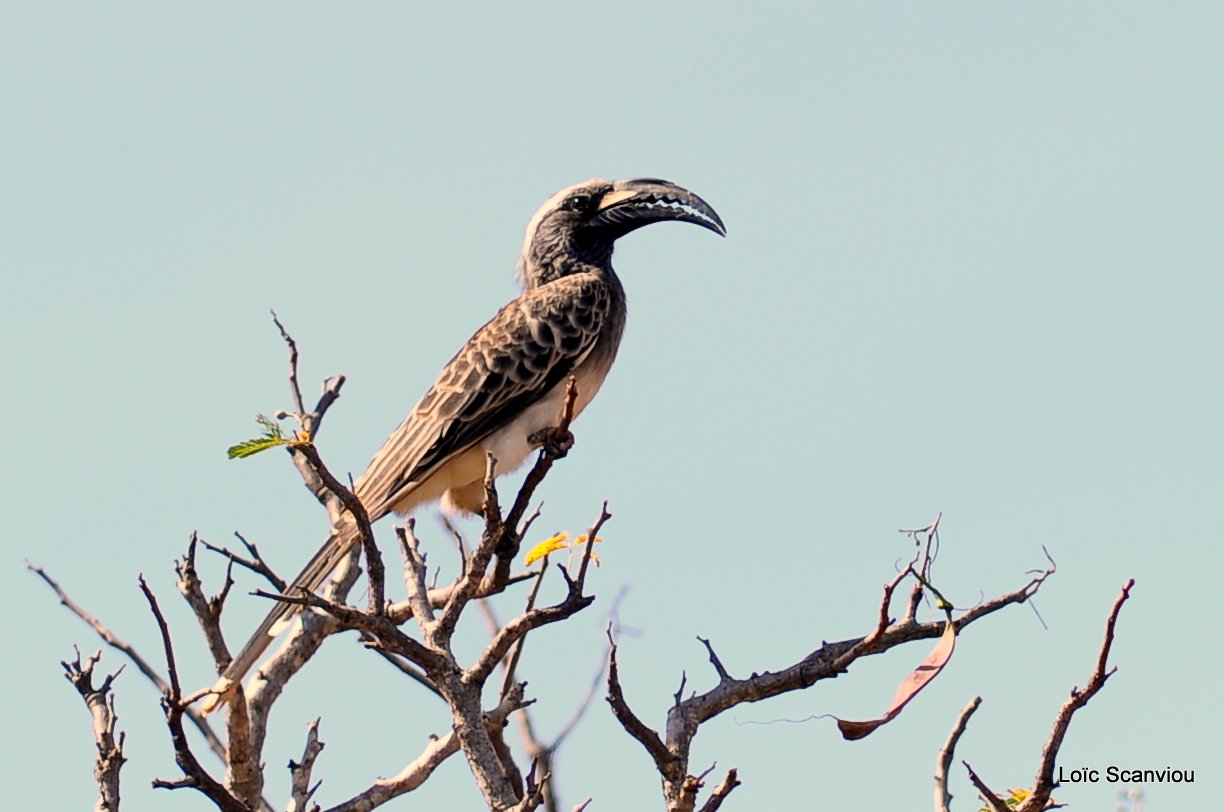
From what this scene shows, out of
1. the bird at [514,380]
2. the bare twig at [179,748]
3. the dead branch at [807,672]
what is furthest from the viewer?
the bird at [514,380]

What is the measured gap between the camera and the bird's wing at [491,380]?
24.5ft

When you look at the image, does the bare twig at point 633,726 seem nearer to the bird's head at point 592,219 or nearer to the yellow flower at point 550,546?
the yellow flower at point 550,546

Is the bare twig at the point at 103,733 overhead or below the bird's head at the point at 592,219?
below

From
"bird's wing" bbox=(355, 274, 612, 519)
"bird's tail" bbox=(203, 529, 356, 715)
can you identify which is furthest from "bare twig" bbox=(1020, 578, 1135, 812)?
"bird's wing" bbox=(355, 274, 612, 519)

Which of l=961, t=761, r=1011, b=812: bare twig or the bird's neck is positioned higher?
the bird's neck

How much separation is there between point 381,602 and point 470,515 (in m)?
2.95

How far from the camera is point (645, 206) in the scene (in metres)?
8.57

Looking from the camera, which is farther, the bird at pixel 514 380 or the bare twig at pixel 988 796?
the bird at pixel 514 380

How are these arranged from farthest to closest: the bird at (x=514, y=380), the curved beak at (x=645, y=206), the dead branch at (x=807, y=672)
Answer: the curved beak at (x=645, y=206)
the bird at (x=514, y=380)
the dead branch at (x=807, y=672)

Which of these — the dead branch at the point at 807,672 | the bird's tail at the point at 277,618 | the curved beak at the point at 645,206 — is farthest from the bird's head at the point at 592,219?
the dead branch at the point at 807,672

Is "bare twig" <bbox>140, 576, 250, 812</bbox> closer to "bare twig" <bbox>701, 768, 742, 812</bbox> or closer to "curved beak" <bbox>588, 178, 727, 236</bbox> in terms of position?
"bare twig" <bbox>701, 768, 742, 812</bbox>

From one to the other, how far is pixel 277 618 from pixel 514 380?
74.1 inches

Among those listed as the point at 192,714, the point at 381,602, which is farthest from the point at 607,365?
the point at 381,602

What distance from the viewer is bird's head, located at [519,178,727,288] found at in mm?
8555
